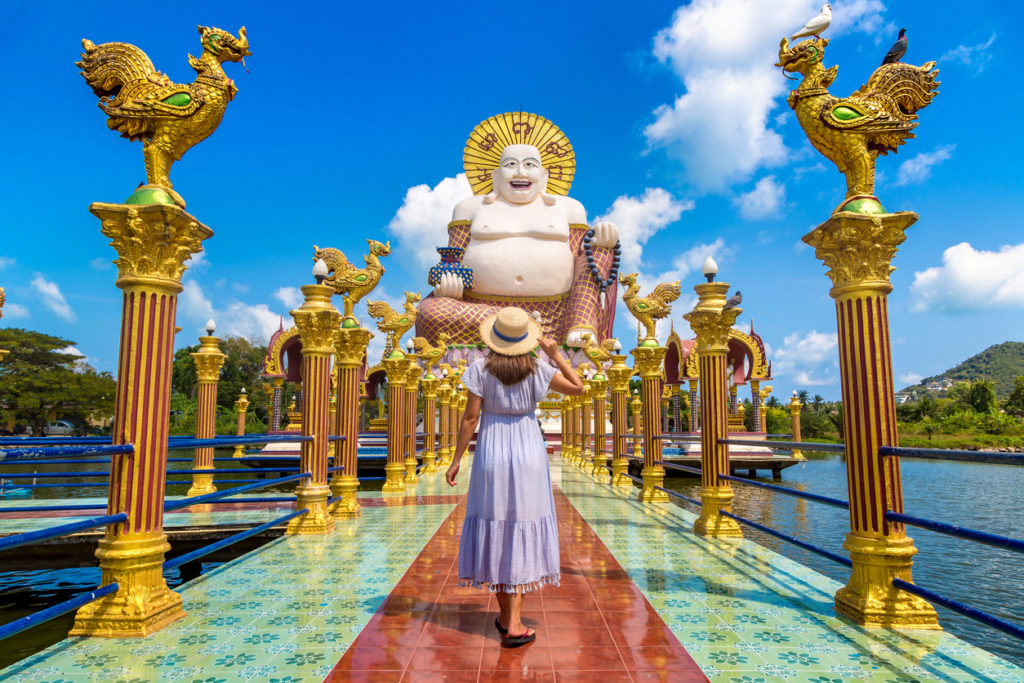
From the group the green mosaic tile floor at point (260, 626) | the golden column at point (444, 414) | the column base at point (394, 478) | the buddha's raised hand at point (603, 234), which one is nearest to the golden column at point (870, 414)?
the green mosaic tile floor at point (260, 626)

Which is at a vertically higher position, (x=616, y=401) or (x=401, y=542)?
(x=616, y=401)

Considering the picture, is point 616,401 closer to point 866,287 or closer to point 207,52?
point 866,287

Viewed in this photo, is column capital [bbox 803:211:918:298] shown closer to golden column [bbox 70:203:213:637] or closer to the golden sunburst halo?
golden column [bbox 70:203:213:637]

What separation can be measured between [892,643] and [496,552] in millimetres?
2027

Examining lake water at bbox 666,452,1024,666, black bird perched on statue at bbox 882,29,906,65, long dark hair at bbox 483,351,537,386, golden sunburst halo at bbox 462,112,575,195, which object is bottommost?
lake water at bbox 666,452,1024,666

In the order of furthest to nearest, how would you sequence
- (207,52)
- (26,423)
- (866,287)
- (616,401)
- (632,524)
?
(26,423) → (616,401) → (632,524) → (207,52) → (866,287)

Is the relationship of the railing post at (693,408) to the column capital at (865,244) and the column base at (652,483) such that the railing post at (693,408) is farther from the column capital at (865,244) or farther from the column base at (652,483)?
the column capital at (865,244)

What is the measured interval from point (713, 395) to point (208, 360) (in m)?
9.21

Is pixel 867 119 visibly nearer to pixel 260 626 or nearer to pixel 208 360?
pixel 260 626

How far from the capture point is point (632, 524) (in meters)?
6.57

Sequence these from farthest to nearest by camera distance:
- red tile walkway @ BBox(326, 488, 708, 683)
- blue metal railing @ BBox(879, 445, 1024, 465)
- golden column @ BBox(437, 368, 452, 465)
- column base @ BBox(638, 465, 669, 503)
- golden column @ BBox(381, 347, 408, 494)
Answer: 1. golden column @ BBox(437, 368, 452, 465)
2. golden column @ BBox(381, 347, 408, 494)
3. column base @ BBox(638, 465, 669, 503)
4. red tile walkway @ BBox(326, 488, 708, 683)
5. blue metal railing @ BBox(879, 445, 1024, 465)

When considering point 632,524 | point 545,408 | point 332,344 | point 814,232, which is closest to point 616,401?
point 632,524

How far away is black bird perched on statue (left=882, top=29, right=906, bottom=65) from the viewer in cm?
381

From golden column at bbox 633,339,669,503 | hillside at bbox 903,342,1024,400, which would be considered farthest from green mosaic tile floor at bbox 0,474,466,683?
hillside at bbox 903,342,1024,400
